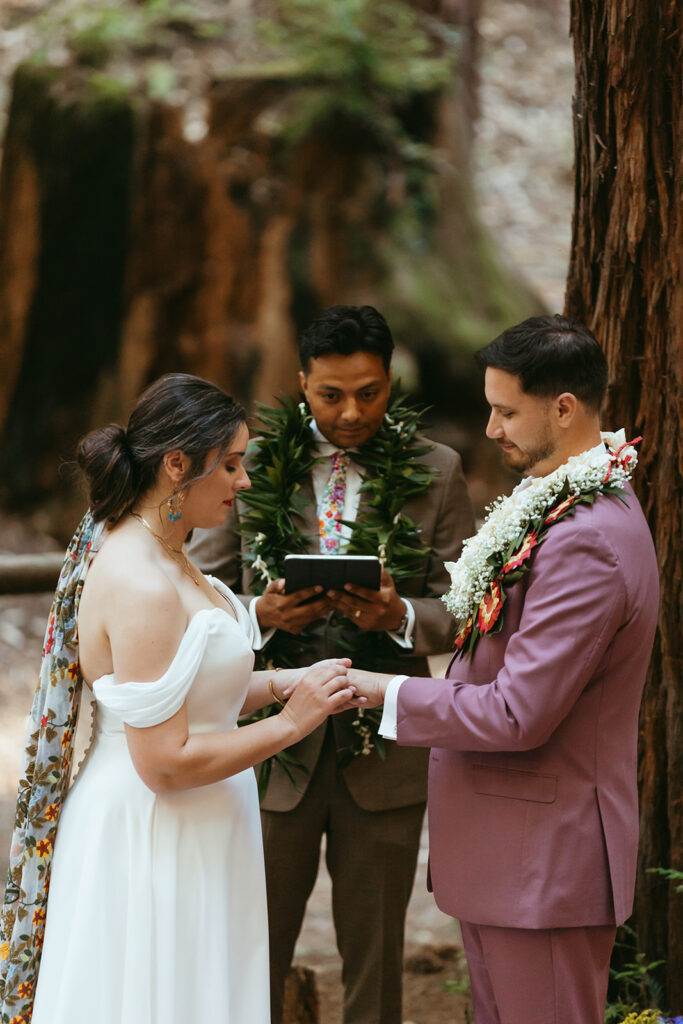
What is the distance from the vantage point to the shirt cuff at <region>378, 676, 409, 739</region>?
256 centimetres

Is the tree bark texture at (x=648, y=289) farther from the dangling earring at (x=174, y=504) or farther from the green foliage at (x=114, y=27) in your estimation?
the green foliage at (x=114, y=27)

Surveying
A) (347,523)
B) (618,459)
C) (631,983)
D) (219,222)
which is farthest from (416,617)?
(219,222)

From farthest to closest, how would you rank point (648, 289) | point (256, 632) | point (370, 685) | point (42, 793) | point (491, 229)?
point (491, 229), point (648, 289), point (256, 632), point (370, 685), point (42, 793)

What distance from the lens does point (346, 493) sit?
3.45 metres

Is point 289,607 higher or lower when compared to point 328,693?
higher

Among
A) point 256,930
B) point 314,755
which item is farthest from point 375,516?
point 256,930

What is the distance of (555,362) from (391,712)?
874mm

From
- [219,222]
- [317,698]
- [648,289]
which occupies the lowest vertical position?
[317,698]

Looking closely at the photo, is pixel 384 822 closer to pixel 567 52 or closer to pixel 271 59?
pixel 271 59

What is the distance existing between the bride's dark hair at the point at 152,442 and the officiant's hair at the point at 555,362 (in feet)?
2.15

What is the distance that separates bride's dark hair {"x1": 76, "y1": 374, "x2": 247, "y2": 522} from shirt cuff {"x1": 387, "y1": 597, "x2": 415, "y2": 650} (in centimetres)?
94

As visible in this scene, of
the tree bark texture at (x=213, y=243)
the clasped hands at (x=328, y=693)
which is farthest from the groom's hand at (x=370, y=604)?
the tree bark texture at (x=213, y=243)

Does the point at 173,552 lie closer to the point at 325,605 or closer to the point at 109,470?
the point at 109,470

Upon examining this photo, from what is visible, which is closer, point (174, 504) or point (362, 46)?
point (174, 504)
